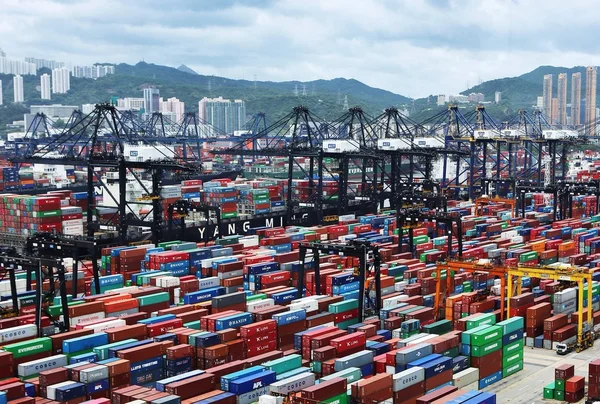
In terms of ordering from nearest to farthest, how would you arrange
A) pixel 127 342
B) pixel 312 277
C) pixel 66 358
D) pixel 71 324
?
pixel 66 358 → pixel 127 342 → pixel 71 324 → pixel 312 277

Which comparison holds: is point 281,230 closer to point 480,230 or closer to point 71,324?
point 480,230

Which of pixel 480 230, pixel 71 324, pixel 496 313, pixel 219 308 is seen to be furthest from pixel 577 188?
pixel 71 324

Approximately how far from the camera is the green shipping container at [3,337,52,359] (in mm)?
22750

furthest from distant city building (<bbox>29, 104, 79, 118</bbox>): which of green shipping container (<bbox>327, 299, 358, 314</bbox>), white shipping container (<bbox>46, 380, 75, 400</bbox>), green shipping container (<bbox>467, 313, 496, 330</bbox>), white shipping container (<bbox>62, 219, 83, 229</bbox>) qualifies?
white shipping container (<bbox>46, 380, 75, 400</bbox>)

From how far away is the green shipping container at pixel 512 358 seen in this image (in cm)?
2761

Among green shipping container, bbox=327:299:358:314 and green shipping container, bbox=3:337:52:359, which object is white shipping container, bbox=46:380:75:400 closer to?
green shipping container, bbox=3:337:52:359

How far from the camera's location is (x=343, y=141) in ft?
195

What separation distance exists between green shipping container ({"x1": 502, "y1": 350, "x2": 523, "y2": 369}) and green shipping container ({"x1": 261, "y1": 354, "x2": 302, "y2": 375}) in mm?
7874

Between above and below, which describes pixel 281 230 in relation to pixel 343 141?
below

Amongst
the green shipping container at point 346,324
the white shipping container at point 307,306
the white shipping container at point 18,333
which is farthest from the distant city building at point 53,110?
the white shipping container at point 18,333

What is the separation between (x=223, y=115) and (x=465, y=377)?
559 feet

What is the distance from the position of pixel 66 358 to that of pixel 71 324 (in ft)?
16.2

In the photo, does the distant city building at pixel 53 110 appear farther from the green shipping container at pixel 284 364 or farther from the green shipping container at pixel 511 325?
the green shipping container at pixel 284 364

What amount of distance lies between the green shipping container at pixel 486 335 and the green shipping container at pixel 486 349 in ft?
0.42
